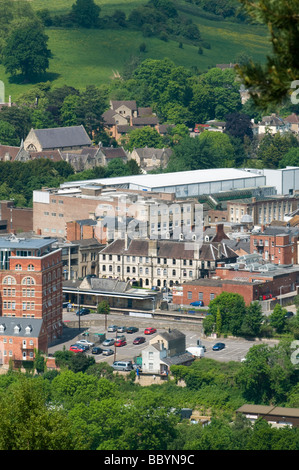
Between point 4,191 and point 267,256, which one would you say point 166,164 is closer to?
point 4,191

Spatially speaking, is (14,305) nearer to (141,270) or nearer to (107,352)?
(107,352)

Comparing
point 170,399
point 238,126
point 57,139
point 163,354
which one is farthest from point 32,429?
point 238,126

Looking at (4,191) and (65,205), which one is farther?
(4,191)

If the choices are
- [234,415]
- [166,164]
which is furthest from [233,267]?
[166,164]

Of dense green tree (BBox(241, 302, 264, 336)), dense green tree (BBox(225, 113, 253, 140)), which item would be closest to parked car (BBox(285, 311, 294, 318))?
dense green tree (BBox(241, 302, 264, 336))

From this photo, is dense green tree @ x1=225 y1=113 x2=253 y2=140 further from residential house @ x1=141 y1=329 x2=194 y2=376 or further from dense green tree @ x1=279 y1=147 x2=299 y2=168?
residential house @ x1=141 y1=329 x2=194 y2=376
